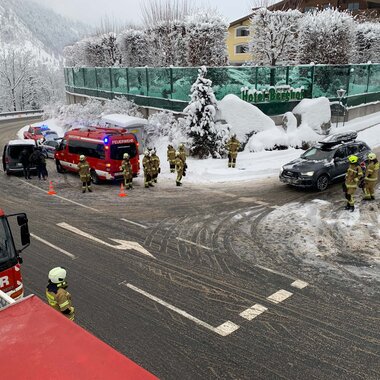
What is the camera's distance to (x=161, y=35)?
34938mm

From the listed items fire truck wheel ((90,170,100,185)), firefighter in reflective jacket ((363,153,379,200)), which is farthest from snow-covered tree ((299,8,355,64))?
fire truck wheel ((90,170,100,185))

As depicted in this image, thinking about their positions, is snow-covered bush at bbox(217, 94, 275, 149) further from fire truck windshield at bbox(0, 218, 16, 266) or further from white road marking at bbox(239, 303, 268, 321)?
fire truck windshield at bbox(0, 218, 16, 266)

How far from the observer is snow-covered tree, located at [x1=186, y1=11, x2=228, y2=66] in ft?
94.1

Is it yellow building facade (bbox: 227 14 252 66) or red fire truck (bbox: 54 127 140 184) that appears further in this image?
yellow building facade (bbox: 227 14 252 66)

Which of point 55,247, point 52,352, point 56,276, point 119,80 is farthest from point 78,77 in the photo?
point 52,352

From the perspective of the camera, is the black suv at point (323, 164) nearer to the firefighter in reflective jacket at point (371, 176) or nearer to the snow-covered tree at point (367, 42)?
the firefighter in reflective jacket at point (371, 176)

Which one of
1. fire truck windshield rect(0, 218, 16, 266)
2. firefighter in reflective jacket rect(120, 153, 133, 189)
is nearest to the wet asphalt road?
fire truck windshield rect(0, 218, 16, 266)

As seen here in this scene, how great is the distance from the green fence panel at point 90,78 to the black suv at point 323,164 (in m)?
25.5

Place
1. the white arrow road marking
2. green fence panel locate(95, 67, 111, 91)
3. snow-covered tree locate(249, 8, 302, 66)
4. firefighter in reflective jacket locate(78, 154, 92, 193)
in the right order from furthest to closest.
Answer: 1. green fence panel locate(95, 67, 111, 91)
2. snow-covered tree locate(249, 8, 302, 66)
3. firefighter in reflective jacket locate(78, 154, 92, 193)
4. the white arrow road marking

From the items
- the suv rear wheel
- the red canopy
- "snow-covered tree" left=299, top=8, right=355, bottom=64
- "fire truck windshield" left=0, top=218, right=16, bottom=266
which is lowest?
the suv rear wheel

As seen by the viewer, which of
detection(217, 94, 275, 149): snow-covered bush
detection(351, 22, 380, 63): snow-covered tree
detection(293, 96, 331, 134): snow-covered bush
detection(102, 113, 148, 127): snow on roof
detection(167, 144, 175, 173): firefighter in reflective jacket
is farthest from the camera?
detection(351, 22, 380, 63): snow-covered tree

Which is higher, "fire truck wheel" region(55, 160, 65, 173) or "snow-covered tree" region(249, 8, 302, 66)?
"snow-covered tree" region(249, 8, 302, 66)

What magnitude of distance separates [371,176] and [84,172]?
10870mm

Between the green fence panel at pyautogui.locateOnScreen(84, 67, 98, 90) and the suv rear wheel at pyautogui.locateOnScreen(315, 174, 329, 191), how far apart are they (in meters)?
26.5
